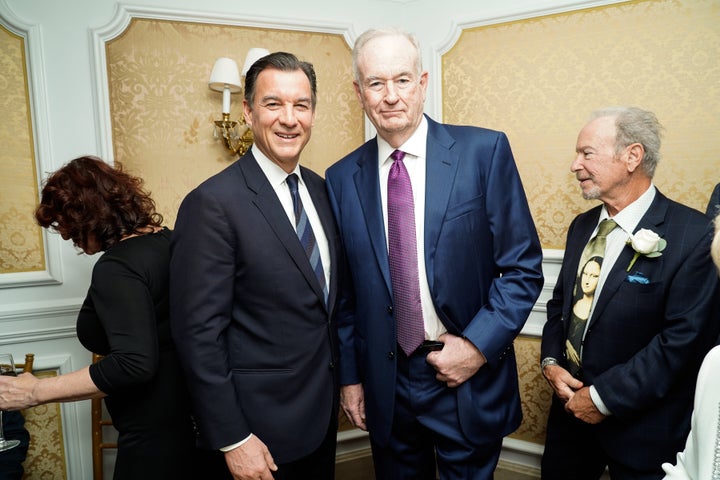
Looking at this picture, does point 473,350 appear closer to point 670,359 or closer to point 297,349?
point 297,349

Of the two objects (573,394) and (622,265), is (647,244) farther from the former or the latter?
(573,394)

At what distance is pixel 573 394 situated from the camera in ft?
6.06

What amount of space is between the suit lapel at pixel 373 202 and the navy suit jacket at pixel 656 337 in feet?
2.65

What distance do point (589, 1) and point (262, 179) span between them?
70.5 inches

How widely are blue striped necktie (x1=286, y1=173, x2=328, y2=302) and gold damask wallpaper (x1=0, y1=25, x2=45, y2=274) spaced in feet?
4.52

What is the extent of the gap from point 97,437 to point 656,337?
2.31 metres

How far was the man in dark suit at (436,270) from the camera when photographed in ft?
4.99

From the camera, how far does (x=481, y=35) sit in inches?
103

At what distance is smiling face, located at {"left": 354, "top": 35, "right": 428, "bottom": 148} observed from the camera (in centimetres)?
157

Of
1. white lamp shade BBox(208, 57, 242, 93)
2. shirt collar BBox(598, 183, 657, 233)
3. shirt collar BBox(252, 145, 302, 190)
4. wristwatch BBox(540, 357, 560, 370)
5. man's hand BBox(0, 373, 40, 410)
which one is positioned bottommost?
wristwatch BBox(540, 357, 560, 370)

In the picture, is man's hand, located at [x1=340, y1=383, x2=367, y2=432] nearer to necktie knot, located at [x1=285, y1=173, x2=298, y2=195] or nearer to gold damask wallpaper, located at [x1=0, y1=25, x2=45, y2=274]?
necktie knot, located at [x1=285, y1=173, x2=298, y2=195]

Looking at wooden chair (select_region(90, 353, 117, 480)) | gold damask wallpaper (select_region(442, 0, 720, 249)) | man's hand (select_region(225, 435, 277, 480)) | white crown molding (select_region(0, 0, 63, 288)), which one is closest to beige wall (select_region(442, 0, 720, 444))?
gold damask wallpaper (select_region(442, 0, 720, 249))

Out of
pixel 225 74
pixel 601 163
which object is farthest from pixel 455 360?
pixel 225 74

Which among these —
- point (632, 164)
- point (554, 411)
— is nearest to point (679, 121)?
point (632, 164)
